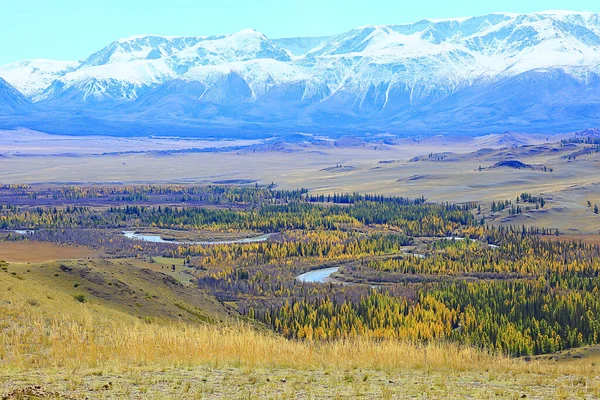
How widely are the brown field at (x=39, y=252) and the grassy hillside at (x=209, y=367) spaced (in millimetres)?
69309

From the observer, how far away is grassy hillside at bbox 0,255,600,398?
29.0 meters

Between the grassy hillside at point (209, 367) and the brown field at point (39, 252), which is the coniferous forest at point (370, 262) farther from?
the grassy hillside at point (209, 367)

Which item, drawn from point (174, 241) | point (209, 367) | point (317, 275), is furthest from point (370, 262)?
point (209, 367)

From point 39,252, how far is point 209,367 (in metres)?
95.9

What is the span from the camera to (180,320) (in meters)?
56.3

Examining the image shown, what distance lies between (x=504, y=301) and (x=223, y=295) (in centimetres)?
2607

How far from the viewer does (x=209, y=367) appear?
107 feet

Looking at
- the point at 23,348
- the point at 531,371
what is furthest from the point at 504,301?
the point at 23,348

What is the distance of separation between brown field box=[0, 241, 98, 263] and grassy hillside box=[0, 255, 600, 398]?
6931 centimetres

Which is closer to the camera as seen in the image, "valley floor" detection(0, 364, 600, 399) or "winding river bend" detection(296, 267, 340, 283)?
"valley floor" detection(0, 364, 600, 399)

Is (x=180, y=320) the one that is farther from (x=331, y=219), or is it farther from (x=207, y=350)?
(x=331, y=219)

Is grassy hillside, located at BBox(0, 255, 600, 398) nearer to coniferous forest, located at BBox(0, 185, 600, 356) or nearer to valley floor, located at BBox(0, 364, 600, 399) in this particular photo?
valley floor, located at BBox(0, 364, 600, 399)

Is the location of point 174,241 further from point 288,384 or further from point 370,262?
point 288,384

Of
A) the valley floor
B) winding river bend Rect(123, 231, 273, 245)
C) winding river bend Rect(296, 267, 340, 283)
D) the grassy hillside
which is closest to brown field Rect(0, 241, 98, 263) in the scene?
winding river bend Rect(123, 231, 273, 245)
